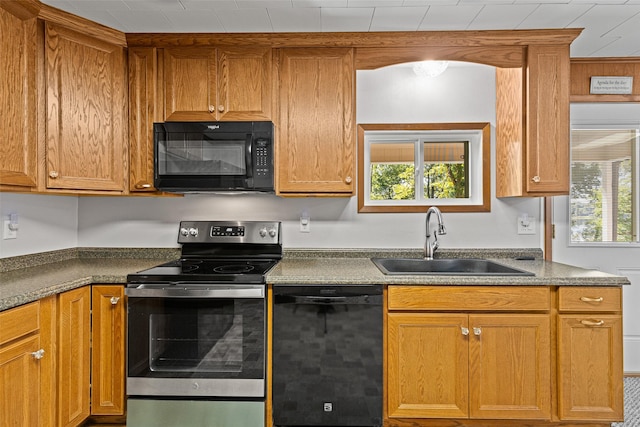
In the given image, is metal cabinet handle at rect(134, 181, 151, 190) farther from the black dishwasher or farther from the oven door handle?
the black dishwasher

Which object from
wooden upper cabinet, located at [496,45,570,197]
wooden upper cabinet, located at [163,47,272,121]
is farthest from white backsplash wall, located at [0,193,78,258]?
wooden upper cabinet, located at [496,45,570,197]

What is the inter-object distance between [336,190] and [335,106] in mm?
500

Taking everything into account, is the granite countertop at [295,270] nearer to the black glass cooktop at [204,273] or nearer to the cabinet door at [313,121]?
the black glass cooktop at [204,273]

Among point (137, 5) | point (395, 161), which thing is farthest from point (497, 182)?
point (137, 5)

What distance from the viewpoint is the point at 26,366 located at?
62.4 inches

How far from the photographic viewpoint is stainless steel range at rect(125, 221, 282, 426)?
1.96 metres

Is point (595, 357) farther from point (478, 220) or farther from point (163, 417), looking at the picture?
point (163, 417)

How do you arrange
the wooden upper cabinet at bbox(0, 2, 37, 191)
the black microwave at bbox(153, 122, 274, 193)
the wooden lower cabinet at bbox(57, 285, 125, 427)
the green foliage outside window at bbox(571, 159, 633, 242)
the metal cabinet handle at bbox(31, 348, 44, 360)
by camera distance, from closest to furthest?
the metal cabinet handle at bbox(31, 348, 44, 360) → the wooden upper cabinet at bbox(0, 2, 37, 191) → the wooden lower cabinet at bbox(57, 285, 125, 427) → the black microwave at bbox(153, 122, 274, 193) → the green foliage outside window at bbox(571, 159, 633, 242)

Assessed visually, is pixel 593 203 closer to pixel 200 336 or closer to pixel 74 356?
pixel 200 336

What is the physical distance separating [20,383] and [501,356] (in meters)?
2.14

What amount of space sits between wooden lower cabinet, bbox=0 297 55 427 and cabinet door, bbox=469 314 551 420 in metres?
1.96

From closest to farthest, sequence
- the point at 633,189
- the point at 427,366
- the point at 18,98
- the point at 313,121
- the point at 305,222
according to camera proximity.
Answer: the point at 18,98
the point at 427,366
the point at 313,121
the point at 305,222
the point at 633,189

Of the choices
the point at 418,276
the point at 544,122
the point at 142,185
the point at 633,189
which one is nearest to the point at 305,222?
the point at 418,276

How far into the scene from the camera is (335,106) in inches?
91.8
